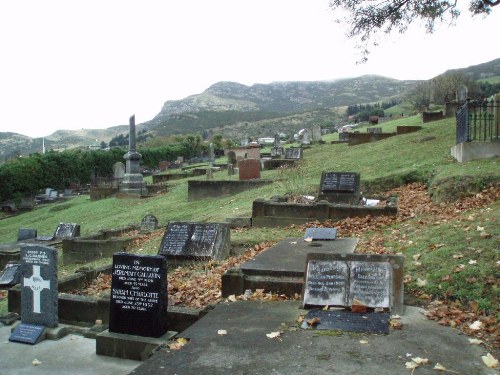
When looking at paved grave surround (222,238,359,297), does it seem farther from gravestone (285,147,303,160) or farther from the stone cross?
gravestone (285,147,303,160)

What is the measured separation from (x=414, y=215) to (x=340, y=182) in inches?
113

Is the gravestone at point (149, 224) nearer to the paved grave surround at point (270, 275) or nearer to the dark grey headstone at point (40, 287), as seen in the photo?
the paved grave surround at point (270, 275)

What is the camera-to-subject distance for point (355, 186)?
13398 millimetres

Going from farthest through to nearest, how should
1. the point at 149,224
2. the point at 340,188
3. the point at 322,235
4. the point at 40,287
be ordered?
the point at 149,224, the point at 340,188, the point at 322,235, the point at 40,287

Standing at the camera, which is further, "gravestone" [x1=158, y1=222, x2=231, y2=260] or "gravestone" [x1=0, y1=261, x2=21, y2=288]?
"gravestone" [x1=0, y1=261, x2=21, y2=288]

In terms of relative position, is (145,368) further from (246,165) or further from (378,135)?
(378,135)

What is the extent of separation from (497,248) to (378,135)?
2290 cm

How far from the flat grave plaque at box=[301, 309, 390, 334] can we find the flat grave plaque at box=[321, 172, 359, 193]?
27.0 feet

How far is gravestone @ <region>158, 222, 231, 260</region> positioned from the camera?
31.3ft

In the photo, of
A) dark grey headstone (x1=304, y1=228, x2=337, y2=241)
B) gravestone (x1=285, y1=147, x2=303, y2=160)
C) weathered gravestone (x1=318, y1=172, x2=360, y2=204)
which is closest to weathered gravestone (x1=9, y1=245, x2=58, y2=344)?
dark grey headstone (x1=304, y1=228, x2=337, y2=241)

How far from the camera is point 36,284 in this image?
666cm

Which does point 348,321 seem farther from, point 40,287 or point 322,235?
point 40,287

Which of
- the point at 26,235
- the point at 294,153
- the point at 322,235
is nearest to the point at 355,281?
the point at 322,235

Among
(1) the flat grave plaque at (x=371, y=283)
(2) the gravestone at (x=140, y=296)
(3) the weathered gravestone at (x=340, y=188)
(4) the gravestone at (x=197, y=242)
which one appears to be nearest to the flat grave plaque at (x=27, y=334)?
(2) the gravestone at (x=140, y=296)
